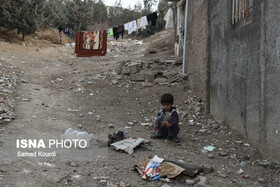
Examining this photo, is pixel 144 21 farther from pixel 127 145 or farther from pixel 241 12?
pixel 127 145

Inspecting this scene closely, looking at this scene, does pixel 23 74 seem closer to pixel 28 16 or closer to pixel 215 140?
pixel 215 140

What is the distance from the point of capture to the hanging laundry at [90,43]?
33.5ft

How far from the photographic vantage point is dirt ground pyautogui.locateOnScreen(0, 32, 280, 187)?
2207 mm

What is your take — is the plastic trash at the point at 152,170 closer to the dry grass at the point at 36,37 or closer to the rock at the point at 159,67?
the rock at the point at 159,67

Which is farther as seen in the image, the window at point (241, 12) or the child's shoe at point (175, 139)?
the child's shoe at point (175, 139)

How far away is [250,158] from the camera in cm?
273

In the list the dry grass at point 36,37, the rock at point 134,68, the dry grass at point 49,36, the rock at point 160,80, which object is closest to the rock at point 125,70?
the rock at point 134,68

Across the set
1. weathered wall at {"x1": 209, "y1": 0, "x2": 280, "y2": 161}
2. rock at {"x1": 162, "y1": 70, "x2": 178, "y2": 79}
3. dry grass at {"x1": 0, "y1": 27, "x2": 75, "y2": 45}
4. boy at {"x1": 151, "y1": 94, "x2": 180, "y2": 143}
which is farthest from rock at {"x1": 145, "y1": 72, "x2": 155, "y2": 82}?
dry grass at {"x1": 0, "y1": 27, "x2": 75, "y2": 45}

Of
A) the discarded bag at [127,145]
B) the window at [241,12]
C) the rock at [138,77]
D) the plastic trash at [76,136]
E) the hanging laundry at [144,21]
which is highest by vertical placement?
the hanging laundry at [144,21]

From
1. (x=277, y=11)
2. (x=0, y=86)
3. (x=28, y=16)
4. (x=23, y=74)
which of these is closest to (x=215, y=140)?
(x=277, y=11)

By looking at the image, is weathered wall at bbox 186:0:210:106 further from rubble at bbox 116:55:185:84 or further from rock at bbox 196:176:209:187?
rock at bbox 196:176:209:187

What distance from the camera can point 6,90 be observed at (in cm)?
542

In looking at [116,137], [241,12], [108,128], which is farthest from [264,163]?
[108,128]

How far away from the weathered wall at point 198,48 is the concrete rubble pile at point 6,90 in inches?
137
